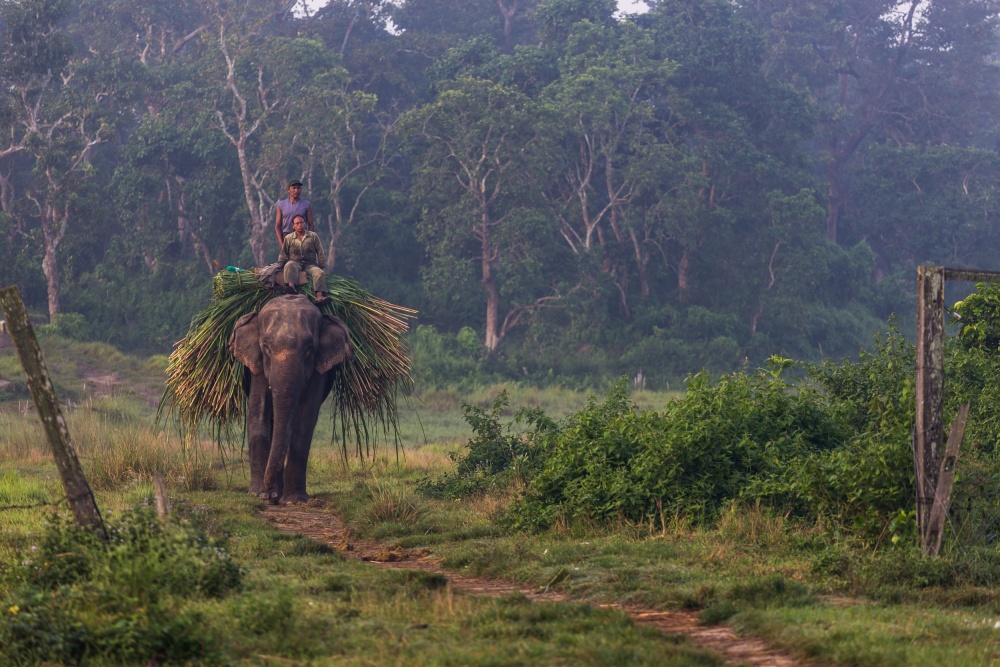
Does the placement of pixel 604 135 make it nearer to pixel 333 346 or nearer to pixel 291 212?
pixel 291 212

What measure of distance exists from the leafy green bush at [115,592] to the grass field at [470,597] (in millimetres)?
13

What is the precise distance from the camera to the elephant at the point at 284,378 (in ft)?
41.3

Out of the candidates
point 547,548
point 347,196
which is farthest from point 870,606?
point 347,196

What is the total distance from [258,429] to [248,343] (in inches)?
39.6

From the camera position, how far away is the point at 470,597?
7.41 meters

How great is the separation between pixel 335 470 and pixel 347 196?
76.2 ft

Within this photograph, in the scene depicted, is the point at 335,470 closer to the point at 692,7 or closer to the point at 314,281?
the point at 314,281

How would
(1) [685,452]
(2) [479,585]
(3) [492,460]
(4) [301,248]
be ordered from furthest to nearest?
(3) [492,460]
(4) [301,248]
(1) [685,452]
(2) [479,585]

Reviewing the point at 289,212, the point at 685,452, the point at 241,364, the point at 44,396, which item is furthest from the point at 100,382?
the point at 44,396

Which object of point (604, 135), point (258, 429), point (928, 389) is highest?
point (604, 135)

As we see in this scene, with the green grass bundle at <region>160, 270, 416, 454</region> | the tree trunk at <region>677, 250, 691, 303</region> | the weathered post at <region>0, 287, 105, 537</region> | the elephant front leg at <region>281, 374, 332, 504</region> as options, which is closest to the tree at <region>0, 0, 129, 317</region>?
the tree trunk at <region>677, 250, 691, 303</region>

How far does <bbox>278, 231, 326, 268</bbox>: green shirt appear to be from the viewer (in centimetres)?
1347

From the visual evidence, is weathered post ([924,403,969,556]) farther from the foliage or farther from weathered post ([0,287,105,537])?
weathered post ([0,287,105,537])

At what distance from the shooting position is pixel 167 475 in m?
14.0
